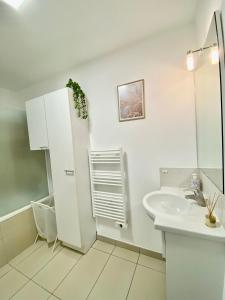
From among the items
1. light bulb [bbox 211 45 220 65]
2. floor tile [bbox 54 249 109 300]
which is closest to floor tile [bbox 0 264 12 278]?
floor tile [bbox 54 249 109 300]

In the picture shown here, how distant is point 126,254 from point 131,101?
175 cm

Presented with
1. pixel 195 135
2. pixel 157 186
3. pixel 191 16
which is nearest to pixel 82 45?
pixel 191 16

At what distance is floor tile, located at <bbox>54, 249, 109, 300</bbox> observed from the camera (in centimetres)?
122

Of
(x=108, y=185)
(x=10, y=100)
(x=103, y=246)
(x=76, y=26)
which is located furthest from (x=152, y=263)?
(x=10, y=100)

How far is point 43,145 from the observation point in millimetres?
1721

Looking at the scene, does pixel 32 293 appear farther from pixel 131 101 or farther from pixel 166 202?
pixel 131 101

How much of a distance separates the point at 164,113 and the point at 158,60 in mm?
524

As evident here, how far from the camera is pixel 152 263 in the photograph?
4.79ft

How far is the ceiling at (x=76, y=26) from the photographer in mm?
1014

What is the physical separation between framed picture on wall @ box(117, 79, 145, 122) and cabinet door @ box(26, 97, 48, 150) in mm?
936

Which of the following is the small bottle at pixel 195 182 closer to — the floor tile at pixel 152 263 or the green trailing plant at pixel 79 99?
the floor tile at pixel 152 263

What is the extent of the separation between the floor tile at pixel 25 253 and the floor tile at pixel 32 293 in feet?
1.41

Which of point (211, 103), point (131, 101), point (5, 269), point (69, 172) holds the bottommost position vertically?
point (5, 269)

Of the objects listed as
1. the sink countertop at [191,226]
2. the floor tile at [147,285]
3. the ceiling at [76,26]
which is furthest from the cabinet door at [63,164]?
the sink countertop at [191,226]
